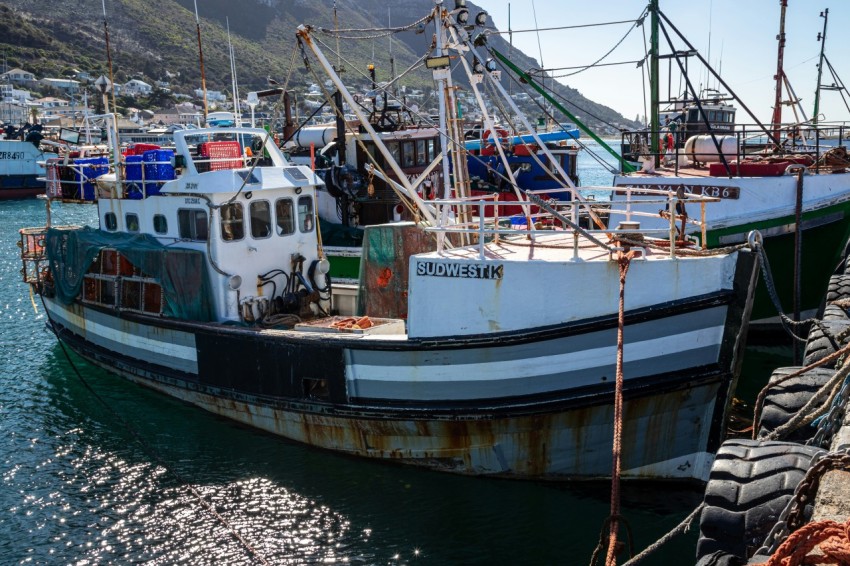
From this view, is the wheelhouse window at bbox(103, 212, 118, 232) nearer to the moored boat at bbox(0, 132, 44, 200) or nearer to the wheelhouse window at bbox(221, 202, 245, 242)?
the wheelhouse window at bbox(221, 202, 245, 242)

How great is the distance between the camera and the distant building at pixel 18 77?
352ft

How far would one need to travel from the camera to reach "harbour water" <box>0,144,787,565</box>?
9.59m

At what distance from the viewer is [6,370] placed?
1728 centimetres

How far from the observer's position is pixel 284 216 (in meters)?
13.5

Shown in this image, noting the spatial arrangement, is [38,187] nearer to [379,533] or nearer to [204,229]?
[204,229]

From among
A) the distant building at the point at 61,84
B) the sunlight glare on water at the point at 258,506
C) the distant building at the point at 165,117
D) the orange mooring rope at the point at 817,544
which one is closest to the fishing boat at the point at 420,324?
the sunlight glare on water at the point at 258,506

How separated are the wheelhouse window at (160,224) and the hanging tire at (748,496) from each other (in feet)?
34.4

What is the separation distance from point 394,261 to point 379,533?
177 inches

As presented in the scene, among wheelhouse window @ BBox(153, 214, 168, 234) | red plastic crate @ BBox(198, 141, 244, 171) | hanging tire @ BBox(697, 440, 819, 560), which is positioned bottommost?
hanging tire @ BBox(697, 440, 819, 560)

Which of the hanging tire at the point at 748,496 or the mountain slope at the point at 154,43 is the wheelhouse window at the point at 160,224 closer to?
the hanging tire at the point at 748,496

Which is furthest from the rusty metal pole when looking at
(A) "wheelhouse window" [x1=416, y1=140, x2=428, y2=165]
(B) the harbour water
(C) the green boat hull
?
(A) "wheelhouse window" [x1=416, y1=140, x2=428, y2=165]

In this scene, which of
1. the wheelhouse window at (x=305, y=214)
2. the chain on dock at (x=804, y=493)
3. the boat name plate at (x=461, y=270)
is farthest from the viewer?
the wheelhouse window at (x=305, y=214)

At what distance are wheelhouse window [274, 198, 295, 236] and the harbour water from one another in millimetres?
3441

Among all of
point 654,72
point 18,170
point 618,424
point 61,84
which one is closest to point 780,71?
point 654,72
